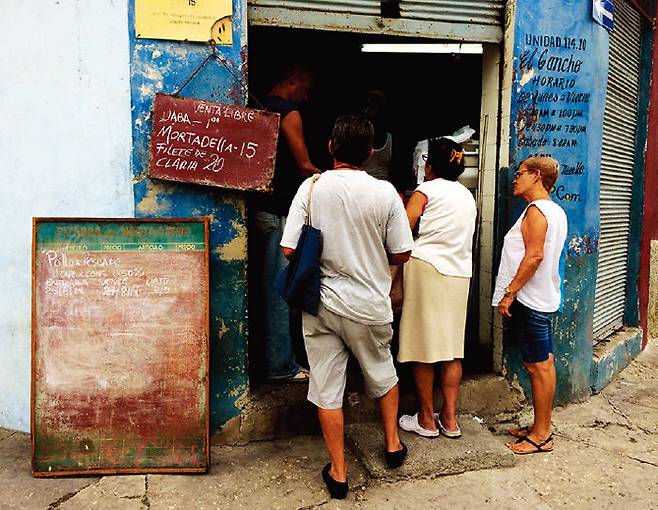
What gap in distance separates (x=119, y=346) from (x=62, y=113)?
4.55 feet

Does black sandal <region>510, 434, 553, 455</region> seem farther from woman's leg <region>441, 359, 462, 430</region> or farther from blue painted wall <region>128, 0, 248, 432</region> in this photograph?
blue painted wall <region>128, 0, 248, 432</region>

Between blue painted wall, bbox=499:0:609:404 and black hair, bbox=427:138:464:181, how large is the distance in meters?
0.71

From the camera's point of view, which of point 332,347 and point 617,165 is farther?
point 617,165

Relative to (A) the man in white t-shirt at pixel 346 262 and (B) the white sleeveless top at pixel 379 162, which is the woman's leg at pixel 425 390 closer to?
(A) the man in white t-shirt at pixel 346 262

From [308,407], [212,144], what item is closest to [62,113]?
[212,144]

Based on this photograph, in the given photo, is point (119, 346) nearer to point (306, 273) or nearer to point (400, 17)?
point (306, 273)

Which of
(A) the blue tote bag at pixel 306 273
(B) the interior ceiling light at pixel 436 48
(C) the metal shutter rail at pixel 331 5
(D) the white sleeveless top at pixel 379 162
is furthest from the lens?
(B) the interior ceiling light at pixel 436 48

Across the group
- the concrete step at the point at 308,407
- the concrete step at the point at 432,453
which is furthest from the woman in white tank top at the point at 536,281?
the concrete step at the point at 308,407

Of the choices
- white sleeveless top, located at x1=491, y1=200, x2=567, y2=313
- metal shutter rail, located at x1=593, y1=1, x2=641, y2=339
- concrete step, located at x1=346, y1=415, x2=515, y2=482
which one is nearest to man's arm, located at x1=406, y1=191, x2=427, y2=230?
white sleeveless top, located at x1=491, y1=200, x2=567, y2=313

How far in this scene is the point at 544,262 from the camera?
386 centimetres

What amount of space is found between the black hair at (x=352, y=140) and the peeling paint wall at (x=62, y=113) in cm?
128

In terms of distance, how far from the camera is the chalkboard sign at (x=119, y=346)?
11.4ft

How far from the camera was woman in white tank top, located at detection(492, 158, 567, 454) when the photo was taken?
381 centimetres

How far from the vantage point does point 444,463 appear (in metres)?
3.68
